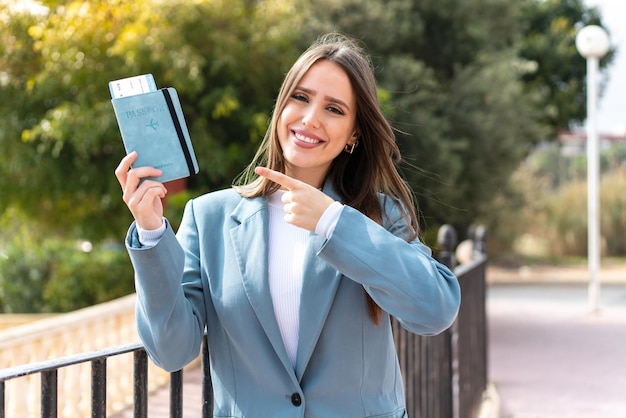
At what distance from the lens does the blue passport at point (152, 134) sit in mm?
1635

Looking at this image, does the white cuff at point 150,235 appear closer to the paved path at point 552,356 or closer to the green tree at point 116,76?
the paved path at point 552,356

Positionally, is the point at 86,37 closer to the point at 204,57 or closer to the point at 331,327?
the point at 204,57

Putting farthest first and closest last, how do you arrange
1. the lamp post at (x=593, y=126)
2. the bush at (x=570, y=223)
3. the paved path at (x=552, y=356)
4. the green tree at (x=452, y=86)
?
the bush at (x=570, y=223) → the lamp post at (x=593, y=126) → the green tree at (x=452, y=86) → the paved path at (x=552, y=356)

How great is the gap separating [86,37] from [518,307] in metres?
7.69

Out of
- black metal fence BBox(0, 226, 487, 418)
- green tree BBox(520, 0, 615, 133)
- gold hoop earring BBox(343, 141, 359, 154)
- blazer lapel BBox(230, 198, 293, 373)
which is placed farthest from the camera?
green tree BBox(520, 0, 615, 133)

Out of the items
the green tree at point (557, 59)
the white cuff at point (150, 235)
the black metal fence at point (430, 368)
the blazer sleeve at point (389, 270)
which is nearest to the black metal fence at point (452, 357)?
the black metal fence at point (430, 368)

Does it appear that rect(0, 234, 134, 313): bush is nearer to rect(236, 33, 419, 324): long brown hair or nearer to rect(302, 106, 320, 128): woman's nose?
rect(236, 33, 419, 324): long brown hair

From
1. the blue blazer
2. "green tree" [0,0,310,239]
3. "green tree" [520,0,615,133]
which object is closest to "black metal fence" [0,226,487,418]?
the blue blazer

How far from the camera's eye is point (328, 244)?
166cm

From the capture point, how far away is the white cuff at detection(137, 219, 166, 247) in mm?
1638

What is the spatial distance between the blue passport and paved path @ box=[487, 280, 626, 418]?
17.1ft

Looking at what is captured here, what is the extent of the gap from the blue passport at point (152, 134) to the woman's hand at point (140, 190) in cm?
2

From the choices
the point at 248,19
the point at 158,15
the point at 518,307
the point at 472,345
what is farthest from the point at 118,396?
the point at 518,307

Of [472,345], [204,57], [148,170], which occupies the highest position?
[204,57]
